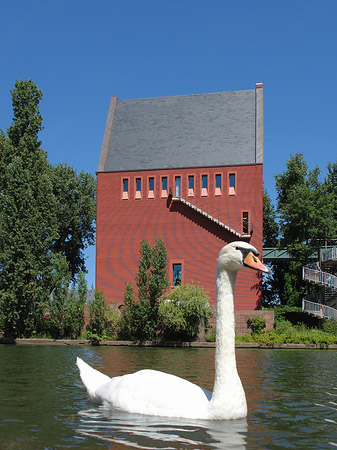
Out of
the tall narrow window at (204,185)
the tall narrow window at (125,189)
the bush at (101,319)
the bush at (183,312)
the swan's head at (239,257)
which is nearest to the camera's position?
the swan's head at (239,257)

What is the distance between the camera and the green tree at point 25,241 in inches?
1680

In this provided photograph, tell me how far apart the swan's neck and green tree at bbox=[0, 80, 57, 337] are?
34.8m

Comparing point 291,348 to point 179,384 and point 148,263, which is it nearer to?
point 148,263

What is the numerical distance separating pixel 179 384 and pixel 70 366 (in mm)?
11721

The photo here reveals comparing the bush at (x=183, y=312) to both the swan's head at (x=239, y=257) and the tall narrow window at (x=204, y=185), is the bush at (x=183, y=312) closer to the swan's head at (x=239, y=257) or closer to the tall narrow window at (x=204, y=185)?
the tall narrow window at (x=204, y=185)

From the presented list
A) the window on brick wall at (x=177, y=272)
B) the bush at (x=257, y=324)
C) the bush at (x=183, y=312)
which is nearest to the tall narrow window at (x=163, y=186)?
the window on brick wall at (x=177, y=272)

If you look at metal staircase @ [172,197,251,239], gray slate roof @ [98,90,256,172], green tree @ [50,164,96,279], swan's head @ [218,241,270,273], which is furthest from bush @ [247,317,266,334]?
swan's head @ [218,241,270,273]

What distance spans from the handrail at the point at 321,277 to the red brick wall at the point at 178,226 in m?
4.08

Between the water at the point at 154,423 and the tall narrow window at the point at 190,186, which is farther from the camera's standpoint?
the tall narrow window at the point at 190,186

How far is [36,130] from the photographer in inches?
1876

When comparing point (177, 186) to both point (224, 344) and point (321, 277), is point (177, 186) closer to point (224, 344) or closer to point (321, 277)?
point (321, 277)

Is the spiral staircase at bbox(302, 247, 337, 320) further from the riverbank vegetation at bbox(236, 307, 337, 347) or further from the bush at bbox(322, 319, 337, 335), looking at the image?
the riverbank vegetation at bbox(236, 307, 337, 347)

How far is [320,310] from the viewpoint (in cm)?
4475

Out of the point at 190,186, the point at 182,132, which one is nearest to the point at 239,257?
the point at 190,186
